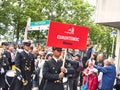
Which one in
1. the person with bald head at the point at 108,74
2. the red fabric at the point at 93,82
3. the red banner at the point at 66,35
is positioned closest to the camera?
the red banner at the point at 66,35

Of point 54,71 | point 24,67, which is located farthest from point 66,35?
point 24,67

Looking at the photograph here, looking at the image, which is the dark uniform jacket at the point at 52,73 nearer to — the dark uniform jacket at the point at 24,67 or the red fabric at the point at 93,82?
the dark uniform jacket at the point at 24,67

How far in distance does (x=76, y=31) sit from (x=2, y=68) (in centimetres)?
563

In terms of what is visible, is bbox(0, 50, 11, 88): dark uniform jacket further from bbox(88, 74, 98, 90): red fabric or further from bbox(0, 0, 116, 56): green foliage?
bbox(0, 0, 116, 56): green foliage

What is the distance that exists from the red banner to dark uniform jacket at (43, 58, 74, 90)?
45cm

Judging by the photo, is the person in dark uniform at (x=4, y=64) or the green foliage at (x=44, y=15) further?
the green foliage at (x=44, y=15)

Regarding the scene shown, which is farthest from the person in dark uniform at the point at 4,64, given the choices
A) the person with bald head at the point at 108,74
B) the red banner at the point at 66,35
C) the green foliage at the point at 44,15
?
the green foliage at the point at 44,15

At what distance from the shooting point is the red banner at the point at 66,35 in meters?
7.85

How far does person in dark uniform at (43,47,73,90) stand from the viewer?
26.7 feet

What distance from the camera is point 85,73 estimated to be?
13.3 metres

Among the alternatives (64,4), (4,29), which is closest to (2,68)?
(4,29)

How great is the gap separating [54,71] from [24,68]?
9.60ft

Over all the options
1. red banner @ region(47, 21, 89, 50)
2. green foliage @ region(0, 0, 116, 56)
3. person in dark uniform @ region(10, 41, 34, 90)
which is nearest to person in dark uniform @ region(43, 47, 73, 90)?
red banner @ region(47, 21, 89, 50)

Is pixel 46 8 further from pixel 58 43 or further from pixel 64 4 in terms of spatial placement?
pixel 58 43
